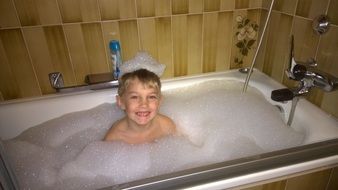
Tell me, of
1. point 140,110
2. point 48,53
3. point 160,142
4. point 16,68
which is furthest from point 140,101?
point 16,68

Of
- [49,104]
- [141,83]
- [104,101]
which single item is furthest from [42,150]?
[141,83]

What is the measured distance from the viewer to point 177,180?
2.15ft

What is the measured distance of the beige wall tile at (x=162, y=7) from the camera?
123 cm

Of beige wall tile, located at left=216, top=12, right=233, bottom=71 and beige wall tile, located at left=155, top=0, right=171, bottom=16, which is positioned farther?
beige wall tile, located at left=216, top=12, right=233, bottom=71

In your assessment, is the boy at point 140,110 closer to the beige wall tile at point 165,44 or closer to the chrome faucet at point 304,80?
the beige wall tile at point 165,44

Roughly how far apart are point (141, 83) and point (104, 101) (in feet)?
1.04

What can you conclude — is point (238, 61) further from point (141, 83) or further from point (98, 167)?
point (98, 167)

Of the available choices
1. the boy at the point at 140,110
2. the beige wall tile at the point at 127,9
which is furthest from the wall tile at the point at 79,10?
the boy at the point at 140,110

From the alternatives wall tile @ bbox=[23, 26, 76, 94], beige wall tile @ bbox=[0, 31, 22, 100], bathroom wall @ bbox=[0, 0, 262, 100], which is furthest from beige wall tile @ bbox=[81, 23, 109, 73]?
beige wall tile @ bbox=[0, 31, 22, 100]

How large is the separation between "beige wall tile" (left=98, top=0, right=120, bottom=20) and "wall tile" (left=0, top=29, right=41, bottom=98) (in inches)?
14.8

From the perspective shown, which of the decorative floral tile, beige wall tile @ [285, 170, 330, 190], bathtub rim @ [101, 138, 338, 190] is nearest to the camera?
bathtub rim @ [101, 138, 338, 190]

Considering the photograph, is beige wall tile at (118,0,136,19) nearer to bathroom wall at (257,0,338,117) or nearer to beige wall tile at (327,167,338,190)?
bathroom wall at (257,0,338,117)

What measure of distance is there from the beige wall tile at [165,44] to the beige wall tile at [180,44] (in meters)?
0.02

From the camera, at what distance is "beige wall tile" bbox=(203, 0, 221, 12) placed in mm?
1290
